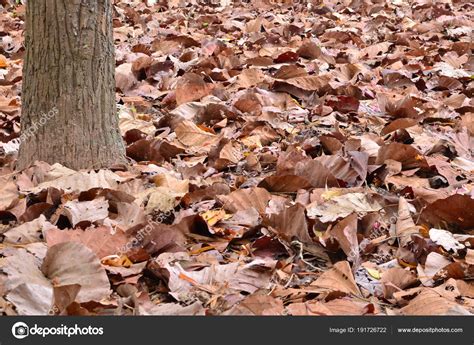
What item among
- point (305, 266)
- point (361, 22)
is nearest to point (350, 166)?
point (305, 266)

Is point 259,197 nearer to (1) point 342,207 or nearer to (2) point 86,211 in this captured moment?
(1) point 342,207

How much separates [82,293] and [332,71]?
8.48 feet

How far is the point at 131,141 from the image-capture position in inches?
117

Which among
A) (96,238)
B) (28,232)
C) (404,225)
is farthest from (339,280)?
(28,232)

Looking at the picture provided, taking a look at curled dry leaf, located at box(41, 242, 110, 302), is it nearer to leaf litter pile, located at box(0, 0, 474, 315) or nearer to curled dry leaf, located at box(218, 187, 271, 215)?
leaf litter pile, located at box(0, 0, 474, 315)

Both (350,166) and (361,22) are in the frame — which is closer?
(350,166)

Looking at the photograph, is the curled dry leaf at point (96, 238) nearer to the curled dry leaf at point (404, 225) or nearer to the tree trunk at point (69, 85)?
the tree trunk at point (69, 85)

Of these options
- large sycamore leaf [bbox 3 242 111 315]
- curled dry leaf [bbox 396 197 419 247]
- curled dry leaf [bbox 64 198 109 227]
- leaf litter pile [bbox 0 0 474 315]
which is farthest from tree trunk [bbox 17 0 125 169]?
curled dry leaf [bbox 396 197 419 247]

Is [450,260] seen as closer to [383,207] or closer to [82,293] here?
[383,207]
